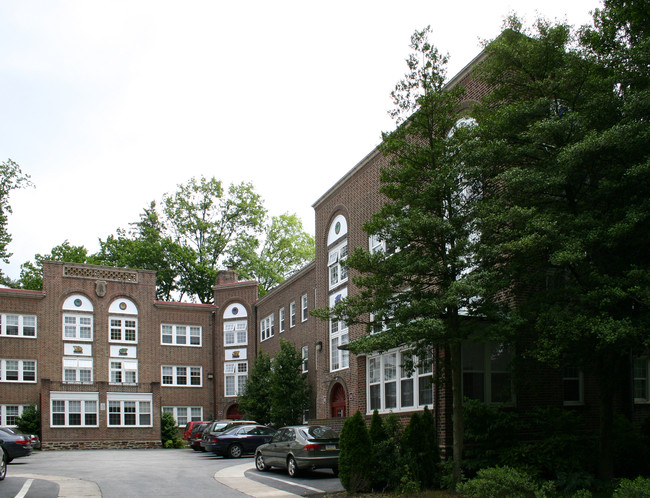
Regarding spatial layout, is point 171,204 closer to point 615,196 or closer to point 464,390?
point 464,390

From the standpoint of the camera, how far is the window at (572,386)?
58.9ft

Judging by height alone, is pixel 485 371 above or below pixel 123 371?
above

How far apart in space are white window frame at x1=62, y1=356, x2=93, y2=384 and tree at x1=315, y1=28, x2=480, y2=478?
3204 cm

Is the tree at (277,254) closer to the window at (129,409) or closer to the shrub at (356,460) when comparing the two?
the window at (129,409)

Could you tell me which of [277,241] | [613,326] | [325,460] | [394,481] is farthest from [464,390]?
[277,241]

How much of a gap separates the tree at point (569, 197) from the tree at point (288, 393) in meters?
20.8

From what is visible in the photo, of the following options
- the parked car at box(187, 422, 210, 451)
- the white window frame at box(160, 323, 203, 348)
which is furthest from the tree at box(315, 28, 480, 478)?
the white window frame at box(160, 323, 203, 348)

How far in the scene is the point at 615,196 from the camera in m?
13.2

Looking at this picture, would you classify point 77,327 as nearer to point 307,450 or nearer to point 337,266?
point 337,266

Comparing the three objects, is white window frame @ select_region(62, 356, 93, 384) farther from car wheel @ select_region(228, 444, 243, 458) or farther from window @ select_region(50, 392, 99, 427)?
car wheel @ select_region(228, 444, 243, 458)

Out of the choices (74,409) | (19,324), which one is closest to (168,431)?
(74,409)

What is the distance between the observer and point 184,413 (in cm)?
4688

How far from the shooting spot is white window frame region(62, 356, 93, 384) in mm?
42906

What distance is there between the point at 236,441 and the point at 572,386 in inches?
565
